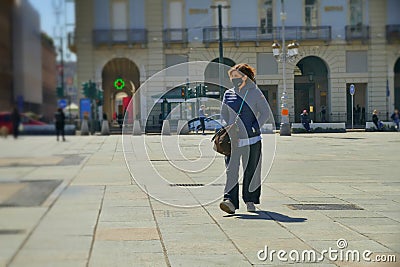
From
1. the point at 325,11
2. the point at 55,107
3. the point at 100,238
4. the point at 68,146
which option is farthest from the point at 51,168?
the point at 100,238

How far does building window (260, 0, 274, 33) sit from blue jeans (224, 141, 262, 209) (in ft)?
7.72

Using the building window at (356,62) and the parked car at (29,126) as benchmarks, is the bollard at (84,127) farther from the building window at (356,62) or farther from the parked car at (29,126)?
the building window at (356,62)

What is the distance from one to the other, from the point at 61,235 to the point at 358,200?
5227mm

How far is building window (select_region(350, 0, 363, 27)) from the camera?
71.3 inches

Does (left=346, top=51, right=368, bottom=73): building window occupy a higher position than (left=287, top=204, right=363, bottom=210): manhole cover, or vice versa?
(left=346, top=51, right=368, bottom=73): building window

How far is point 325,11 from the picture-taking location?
184cm

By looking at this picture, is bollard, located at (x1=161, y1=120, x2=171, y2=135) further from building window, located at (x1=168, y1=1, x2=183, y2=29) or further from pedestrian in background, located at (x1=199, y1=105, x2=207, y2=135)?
building window, located at (x1=168, y1=1, x2=183, y2=29)

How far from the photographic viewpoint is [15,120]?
1.17m

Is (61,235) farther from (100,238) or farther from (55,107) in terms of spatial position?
(100,238)

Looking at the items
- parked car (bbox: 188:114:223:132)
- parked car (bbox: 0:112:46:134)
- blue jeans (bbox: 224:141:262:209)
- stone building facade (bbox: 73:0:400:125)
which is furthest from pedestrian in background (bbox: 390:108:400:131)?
blue jeans (bbox: 224:141:262:209)

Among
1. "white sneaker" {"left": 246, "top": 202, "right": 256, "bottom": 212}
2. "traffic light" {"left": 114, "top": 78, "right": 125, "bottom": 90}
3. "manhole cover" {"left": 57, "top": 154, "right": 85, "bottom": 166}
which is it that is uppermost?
"traffic light" {"left": 114, "top": 78, "right": 125, "bottom": 90}

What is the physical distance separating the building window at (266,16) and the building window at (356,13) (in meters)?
0.26

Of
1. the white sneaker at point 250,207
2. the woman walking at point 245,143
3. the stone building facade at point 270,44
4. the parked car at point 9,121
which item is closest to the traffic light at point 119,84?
the stone building facade at point 270,44

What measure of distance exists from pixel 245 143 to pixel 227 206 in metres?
1.27
